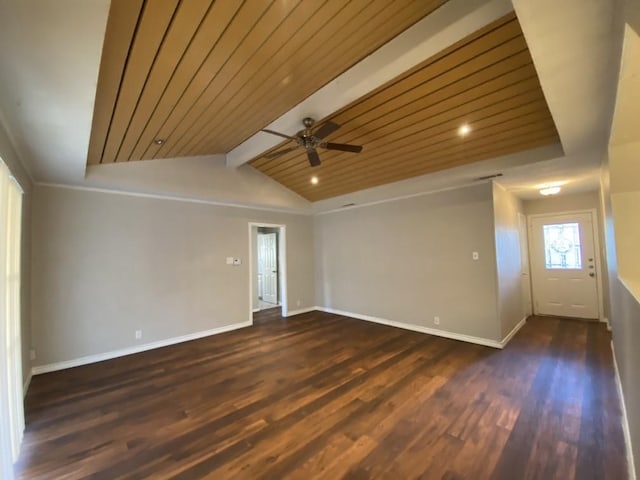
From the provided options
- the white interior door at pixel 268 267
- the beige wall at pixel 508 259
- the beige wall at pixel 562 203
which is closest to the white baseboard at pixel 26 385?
the white interior door at pixel 268 267

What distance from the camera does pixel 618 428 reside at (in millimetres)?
2115

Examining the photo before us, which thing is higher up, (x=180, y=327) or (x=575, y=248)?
(x=575, y=248)

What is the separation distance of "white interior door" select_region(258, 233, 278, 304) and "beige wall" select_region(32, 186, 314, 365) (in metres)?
2.25

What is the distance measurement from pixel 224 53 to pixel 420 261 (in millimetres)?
4120

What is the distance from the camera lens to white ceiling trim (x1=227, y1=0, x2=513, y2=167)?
159 centimetres

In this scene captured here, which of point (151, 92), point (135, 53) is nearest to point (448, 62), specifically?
point (135, 53)

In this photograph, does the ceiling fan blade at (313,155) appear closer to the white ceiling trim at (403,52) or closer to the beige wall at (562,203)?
the white ceiling trim at (403,52)

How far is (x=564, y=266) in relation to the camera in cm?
534

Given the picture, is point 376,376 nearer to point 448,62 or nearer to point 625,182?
point 625,182

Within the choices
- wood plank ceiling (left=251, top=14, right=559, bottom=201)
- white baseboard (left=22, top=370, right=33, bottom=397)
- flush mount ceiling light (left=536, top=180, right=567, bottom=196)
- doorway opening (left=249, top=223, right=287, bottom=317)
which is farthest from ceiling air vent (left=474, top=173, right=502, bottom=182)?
white baseboard (left=22, top=370, right=33, bottom=397)

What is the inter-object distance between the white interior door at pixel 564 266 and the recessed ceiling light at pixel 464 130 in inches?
152

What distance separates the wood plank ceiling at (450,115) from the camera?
80.7 inches

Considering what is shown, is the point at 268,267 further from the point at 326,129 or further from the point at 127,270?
the point at 326,129

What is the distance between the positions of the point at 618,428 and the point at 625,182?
6.26 ft
